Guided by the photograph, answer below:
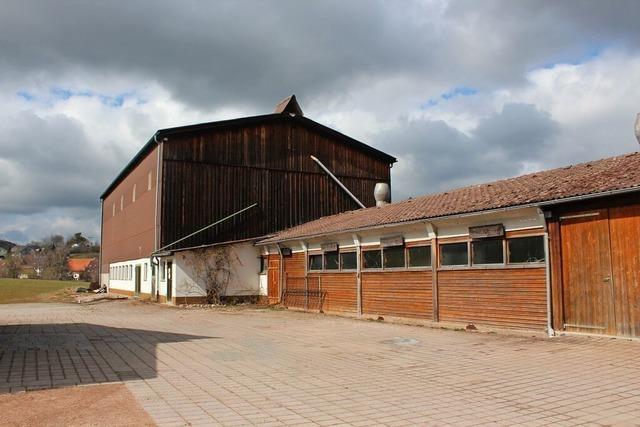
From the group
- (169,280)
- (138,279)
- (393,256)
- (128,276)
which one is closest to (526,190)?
(393,256)

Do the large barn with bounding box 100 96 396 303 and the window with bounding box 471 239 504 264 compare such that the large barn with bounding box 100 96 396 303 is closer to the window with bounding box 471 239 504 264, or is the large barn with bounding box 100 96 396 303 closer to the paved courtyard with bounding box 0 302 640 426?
the paved courtyard with bounding box 0 302 640 426

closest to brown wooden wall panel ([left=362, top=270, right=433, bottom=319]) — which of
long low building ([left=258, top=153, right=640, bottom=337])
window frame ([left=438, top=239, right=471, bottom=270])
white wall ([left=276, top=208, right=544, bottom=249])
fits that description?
long low building ([left=258, top=153, right=640, bottom=337])

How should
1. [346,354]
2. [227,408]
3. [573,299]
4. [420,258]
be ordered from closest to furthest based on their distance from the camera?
[227,408], [346,354], [573,299], [420,258]

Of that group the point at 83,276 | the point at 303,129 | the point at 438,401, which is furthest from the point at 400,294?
the point at 83,276

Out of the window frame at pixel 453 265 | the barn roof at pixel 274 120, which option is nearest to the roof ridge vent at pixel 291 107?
the barn roof at pixel 274 120

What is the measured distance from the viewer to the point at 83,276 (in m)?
88.1

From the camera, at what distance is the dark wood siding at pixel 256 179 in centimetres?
2773

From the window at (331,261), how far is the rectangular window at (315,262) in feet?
1.60

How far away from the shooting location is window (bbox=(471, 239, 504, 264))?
44.4ft

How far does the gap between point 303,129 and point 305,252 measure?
11.1 m

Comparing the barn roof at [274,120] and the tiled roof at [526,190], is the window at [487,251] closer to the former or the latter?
the tiled roof at [526,190]

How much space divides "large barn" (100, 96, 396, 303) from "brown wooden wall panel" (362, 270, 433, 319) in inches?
355

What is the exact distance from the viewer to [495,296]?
13500mm

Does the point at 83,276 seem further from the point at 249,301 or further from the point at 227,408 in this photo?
the point at 227,408
